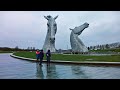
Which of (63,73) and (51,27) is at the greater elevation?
(51,27)

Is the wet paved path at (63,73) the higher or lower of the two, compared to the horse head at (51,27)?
lower

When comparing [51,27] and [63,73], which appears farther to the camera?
[51,27]

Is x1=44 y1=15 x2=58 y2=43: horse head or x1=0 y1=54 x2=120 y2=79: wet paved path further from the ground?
x1=44 y1=15 x2=58 y2=43: horse head

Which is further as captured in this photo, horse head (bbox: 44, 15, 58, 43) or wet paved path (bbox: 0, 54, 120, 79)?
horse head (bbox: 44, 15, 58, 43)

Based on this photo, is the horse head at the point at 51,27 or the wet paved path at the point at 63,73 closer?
the wet paved path at the point at 63,73
